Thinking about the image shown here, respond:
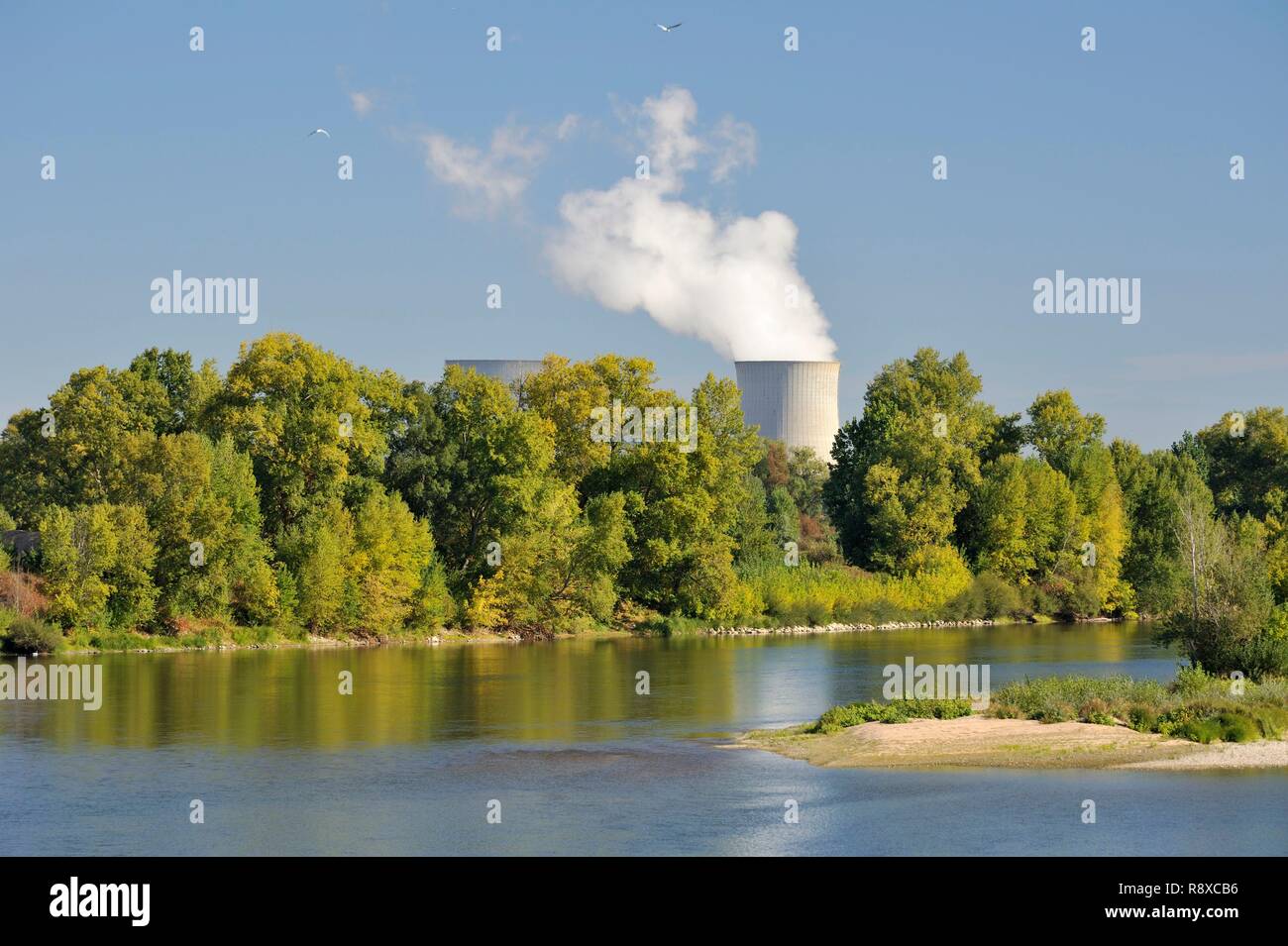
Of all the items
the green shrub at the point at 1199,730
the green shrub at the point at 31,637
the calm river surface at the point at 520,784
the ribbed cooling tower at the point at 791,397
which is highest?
the ribbed cooling tower at the point at 791,397

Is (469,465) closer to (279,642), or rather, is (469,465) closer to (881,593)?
(279,642)

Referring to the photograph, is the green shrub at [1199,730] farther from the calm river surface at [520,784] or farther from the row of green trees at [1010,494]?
the row of green trees at [1010,494]

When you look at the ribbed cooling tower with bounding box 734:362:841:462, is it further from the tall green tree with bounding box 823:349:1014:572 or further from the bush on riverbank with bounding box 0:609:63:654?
the bush on riverbank with bounding box 0:609:63:654

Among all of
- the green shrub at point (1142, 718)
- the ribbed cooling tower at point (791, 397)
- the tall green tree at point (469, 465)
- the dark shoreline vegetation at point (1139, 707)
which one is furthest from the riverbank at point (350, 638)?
the green shrub at point (1142, 718)

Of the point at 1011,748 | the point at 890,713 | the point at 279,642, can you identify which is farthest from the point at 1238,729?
the point at 279,642

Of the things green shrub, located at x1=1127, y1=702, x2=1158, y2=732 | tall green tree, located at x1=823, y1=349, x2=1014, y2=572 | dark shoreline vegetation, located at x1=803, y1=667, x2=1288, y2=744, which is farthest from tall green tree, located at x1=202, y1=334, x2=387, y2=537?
green shrub, located at x1=1127, y1=702, x2=1158, y2=732

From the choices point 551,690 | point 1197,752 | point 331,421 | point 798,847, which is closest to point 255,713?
point 551,690
